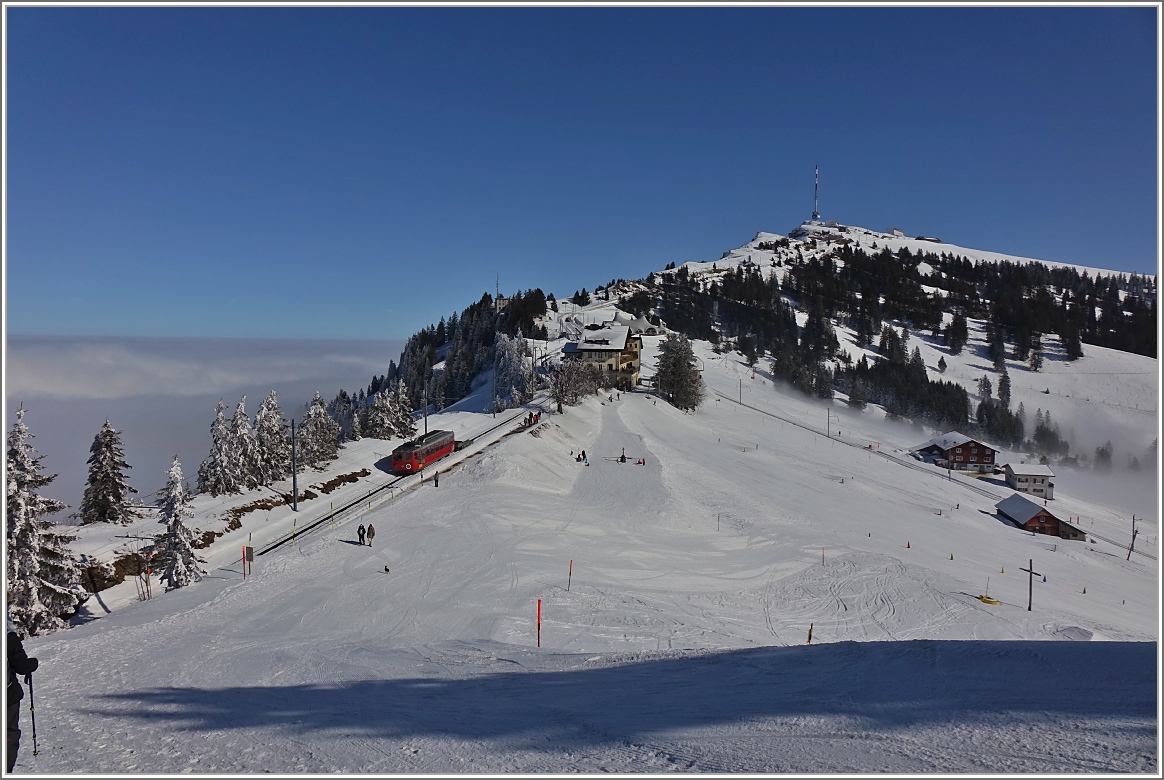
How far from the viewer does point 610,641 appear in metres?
16.6

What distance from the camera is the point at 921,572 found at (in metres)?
30.2

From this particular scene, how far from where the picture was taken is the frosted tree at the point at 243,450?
3856 cm

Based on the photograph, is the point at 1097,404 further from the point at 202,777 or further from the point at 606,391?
the point at 202,777

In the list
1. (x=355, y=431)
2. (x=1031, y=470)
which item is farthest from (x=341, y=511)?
(x=1031, y=470)

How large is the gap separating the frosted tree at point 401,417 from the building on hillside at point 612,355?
99.2ft

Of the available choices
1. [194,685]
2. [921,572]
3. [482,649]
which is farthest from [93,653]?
[921,572]

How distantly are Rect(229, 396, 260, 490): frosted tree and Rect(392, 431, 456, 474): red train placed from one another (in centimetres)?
986

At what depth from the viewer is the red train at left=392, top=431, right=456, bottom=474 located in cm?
4600

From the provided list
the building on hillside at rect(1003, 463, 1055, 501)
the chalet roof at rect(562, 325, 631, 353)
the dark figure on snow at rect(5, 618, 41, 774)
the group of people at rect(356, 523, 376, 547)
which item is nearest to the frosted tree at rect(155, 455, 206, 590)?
the group of people at rect(356, 523, 376, 547)

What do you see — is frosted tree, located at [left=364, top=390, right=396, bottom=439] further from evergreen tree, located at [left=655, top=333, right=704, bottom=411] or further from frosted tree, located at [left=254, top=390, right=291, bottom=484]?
evergreen tree, located at [left=655, top=333, right=704, bottom=411]

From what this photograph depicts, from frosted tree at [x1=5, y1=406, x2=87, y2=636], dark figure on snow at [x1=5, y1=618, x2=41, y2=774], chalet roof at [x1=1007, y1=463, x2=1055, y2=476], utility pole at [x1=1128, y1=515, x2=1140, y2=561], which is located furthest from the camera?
chalet roof at [x1=1007, y1=463, x2=1055, y2=476]

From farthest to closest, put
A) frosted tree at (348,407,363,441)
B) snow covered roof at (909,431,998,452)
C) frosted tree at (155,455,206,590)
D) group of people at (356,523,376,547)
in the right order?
snow covered roof at (909,431,998,452)
frosted tree at (348,407,363,441)
group of people at (356,523,376,547)
frosted tree at (155,455,206,590)

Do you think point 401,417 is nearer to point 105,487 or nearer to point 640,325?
point 105,487

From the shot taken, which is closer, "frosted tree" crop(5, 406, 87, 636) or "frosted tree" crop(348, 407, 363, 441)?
"frosted tree" crop(5, 406, 87, 636)
